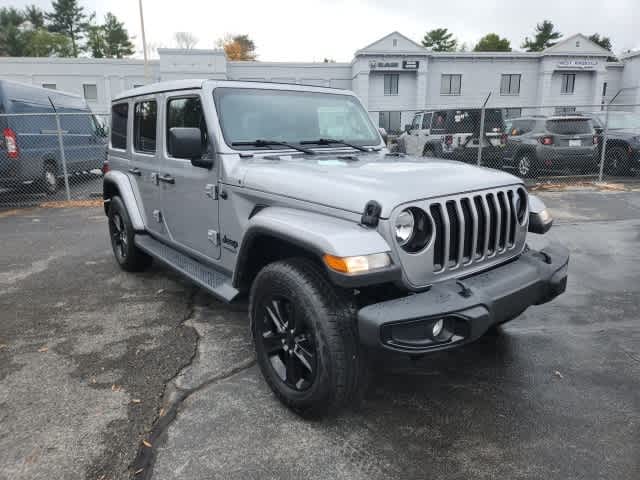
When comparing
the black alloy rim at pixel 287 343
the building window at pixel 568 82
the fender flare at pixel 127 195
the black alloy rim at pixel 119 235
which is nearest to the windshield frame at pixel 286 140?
the black alloy rim at pixel 287 343

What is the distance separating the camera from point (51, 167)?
1103 centimetres

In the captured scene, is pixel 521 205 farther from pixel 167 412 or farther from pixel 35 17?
pixel 35 17

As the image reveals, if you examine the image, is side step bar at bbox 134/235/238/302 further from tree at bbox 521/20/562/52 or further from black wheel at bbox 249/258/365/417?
tree at bbox 521/20/562/52

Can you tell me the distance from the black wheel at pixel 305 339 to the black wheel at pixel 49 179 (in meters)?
9.92

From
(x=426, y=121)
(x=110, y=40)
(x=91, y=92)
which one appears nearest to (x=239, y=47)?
(x=110, y=40)

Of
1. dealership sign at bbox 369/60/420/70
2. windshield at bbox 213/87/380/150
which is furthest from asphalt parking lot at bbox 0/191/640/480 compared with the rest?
dealership sign at bbox 369/60/420/70

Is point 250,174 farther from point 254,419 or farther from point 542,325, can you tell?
point 542,325

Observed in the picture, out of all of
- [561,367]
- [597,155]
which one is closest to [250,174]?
[561,367]

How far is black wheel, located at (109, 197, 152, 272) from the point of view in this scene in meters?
4.94

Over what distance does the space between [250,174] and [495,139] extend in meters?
10.1

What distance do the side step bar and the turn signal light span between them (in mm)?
1131

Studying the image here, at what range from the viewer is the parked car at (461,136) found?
1188 centimetres

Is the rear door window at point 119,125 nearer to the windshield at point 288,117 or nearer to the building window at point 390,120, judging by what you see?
the windshield at point 288,117

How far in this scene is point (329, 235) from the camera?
7.58ft
